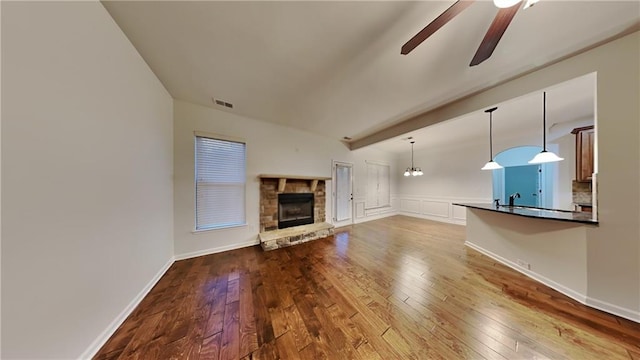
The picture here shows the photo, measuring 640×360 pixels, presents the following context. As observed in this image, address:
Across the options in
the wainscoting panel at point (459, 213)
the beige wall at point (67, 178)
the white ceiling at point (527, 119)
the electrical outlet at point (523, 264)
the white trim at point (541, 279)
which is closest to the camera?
the beige wall at point (67, 178)

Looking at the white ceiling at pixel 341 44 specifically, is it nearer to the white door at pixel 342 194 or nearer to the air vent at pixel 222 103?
the air vent at pixel 222 103

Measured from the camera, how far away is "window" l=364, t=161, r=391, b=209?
608cm

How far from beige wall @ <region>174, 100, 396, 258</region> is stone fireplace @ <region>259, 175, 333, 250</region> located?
0.61ft

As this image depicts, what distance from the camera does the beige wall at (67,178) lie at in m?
0.89

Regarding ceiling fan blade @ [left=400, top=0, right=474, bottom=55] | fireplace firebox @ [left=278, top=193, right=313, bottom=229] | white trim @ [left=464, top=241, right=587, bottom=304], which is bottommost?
white trim @ [left=464, top=241, right=587, bottom=304]

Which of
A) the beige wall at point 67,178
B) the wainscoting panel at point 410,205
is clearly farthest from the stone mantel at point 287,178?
the wainscoting panel at point 410,205

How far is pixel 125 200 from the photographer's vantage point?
A: 5.46 feet

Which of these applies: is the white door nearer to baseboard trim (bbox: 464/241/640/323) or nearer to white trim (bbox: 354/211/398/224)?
white trim (bbox: 354/211/398/224)

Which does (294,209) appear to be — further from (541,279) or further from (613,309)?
(613,309)

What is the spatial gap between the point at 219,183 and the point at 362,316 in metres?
3.09

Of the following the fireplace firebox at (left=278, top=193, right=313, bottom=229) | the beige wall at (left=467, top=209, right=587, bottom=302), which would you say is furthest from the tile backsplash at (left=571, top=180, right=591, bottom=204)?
the fireplace firebox at (left=278, top=193, right=313, bottom=229)

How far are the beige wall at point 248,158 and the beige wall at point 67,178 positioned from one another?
1.05 metres

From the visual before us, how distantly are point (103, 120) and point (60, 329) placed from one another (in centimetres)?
148

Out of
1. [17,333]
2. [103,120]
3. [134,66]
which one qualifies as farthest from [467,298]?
[134,66]
